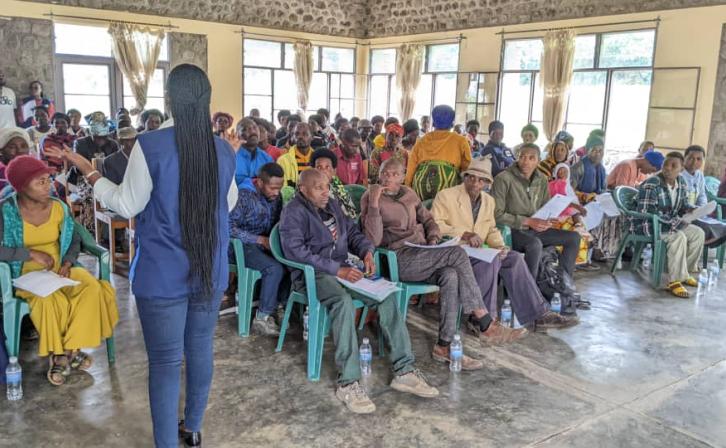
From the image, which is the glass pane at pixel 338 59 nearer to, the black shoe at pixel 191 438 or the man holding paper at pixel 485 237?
the man holding paper at pixel 485 237

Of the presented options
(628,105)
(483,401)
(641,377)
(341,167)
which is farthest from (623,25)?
(483,401)

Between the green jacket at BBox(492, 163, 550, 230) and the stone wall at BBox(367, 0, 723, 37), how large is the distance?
5.90m

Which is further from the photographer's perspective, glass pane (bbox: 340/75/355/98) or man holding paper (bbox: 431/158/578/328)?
glass pane (bbox: 340/75/355/98)

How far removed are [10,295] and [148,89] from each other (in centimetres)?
910

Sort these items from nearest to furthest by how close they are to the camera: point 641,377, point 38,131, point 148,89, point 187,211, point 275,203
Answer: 1. point 187,211
2. point 641,377
3. point 275,203
4. point 38,131
5. point 148,89

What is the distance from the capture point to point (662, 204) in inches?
209

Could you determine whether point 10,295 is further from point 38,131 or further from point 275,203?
point 38,131

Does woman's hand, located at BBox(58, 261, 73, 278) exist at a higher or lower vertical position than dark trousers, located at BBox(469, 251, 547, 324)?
higher

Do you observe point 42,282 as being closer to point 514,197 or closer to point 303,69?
point 514,197

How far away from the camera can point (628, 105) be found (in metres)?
9.55

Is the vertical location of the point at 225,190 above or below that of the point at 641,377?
above

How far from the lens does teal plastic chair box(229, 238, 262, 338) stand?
12.6 feet

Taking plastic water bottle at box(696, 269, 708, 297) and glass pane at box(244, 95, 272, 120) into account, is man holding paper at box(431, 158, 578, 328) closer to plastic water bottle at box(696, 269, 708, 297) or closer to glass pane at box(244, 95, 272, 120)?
plastic water bottle at box(696, 269, 708, 297)

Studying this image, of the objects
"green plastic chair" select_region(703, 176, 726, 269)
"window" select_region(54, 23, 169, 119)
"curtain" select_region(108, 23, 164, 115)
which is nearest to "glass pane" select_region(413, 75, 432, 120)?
"window" select_region(54, 23, 169, 119)
